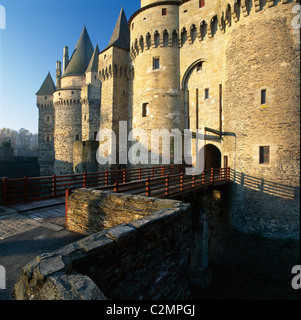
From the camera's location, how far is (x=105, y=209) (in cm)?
557

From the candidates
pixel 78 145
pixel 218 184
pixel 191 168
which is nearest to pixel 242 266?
pixel 218 184

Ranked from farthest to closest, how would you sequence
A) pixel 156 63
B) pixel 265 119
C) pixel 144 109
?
pixel 144 109 → pixel 156 63 → pixel 265 119

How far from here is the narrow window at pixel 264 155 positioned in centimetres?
1177

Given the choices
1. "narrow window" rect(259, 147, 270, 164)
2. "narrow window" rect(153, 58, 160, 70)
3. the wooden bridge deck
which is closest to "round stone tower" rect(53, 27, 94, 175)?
"narrow window" rect(153, 58, 160, 70)

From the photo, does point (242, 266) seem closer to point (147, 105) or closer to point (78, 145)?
point (147, 105)

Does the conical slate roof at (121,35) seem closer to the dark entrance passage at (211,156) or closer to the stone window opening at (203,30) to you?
the stone window opening at (203,30)

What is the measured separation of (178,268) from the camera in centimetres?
469

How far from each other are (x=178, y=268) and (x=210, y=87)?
13706mm

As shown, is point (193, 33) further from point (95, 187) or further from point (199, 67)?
point (95, 187)

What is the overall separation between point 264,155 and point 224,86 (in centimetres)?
535

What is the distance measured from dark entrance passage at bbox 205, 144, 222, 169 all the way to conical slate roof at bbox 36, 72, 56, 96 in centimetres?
3160

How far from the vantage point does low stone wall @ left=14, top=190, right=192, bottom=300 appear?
245cm

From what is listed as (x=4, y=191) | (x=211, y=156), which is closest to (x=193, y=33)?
(x=211, y=156)

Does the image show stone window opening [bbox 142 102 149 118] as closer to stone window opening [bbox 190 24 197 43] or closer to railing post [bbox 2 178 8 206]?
stone window opening [bbox 190 24 197 43]
